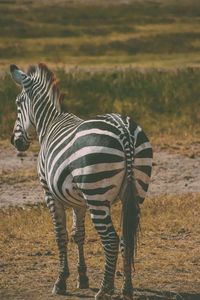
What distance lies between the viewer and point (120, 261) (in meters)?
10.6

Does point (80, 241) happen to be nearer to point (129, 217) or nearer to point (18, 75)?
point (129, 217)

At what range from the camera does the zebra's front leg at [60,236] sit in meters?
9.15

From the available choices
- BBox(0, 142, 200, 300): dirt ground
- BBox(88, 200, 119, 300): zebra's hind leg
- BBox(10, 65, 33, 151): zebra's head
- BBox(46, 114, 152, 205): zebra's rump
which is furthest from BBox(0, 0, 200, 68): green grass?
BBox(88, 200, 119, 300): zebra's hind leg

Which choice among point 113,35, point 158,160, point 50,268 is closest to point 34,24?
point 113,35

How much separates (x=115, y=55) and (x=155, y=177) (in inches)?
930

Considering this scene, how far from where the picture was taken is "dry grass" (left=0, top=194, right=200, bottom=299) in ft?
31.1

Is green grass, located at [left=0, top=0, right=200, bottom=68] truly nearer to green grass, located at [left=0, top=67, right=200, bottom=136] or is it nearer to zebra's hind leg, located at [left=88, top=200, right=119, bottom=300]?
green grass, located at [left=0, top=67, right=200, bottom=136]

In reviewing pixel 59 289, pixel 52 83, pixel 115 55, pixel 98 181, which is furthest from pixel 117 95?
pixel 98 181

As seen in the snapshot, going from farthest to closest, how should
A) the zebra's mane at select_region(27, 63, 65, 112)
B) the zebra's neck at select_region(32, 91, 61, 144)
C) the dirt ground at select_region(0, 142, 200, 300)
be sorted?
the dirt ground at select_region(0, 142, 200, 300) → the zebra's neck at select_region(32, 91, 61, 144) → the zebra's mane at select_region(27, 63, 65, 112)

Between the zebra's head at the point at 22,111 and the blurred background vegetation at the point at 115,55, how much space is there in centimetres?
1122

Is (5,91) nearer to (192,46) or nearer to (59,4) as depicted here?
(192,46)

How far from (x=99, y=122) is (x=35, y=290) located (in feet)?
6.49

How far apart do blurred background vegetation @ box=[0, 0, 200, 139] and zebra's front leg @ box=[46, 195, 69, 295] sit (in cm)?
1239

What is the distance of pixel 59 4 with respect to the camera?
61750 mm
